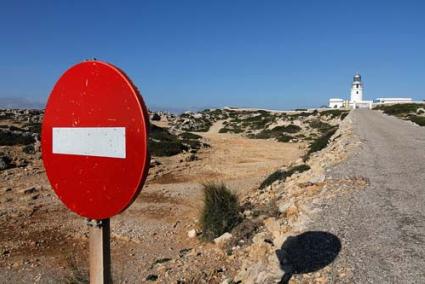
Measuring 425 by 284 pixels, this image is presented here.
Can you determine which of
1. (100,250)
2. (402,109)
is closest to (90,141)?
(100,250)

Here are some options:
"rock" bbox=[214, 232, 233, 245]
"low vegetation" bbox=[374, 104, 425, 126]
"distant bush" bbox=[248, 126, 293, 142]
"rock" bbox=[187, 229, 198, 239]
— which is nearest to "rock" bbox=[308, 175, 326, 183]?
"rock" bbox=[214, 232, 233, 245]

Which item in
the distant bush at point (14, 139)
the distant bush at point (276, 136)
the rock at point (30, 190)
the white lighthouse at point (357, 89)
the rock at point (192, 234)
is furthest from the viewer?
the white lighthouse at point (357, 89)

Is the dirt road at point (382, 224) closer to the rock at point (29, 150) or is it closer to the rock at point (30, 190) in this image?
the rock at point (30, 190)

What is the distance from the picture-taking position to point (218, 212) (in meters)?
8.25

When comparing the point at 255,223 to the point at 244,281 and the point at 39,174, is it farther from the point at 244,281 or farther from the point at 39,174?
the point at 39,174

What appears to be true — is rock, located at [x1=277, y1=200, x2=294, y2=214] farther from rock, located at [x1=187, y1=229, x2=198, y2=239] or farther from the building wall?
the building wall

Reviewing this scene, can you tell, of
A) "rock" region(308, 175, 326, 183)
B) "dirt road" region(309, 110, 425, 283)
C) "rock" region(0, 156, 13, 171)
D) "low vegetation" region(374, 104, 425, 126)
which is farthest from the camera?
"low vegetation" region(374, 104, 425, 126)

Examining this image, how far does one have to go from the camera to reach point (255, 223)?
7.48 metres

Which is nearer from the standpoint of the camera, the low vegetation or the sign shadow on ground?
the sign shadow on ground

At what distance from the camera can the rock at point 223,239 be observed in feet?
24.2

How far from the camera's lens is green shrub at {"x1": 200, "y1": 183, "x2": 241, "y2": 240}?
796 centimetres

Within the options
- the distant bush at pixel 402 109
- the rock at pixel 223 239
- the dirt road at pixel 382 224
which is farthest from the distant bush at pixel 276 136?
the rock at pixel 223 239

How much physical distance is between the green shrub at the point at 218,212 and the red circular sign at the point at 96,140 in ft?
18.6

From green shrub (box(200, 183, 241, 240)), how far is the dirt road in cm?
204
